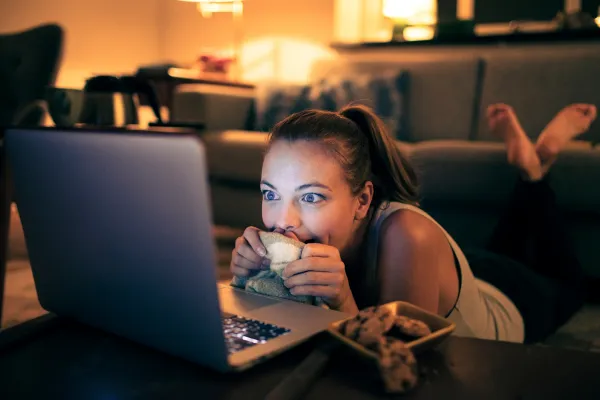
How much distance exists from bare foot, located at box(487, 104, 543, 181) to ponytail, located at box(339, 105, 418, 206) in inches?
28.5

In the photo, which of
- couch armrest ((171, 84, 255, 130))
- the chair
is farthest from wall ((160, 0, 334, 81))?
the chair

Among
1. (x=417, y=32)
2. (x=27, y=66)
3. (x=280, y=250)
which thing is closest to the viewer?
(x=280, y=250)

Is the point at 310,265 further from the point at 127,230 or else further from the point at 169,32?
the point at 169,32

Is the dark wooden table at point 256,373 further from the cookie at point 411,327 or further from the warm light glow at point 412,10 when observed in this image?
the warm light glow at point 412,10

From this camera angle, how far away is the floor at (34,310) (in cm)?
149

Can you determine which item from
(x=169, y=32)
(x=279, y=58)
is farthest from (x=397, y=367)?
(x=169, y=32)

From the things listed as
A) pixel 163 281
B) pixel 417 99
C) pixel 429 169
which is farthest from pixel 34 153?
pixel 417 99

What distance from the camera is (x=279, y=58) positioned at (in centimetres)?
407

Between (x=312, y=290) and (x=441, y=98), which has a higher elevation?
(x=441, y=98)

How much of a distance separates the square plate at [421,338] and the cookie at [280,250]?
13 cm

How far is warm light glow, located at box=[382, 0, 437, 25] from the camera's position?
3680 mm

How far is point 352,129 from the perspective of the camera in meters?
0.96

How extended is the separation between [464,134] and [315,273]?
7.02ft

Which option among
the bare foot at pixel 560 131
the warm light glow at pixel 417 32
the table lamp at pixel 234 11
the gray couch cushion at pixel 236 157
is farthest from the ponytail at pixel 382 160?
the table lamp at pixel 234 11
